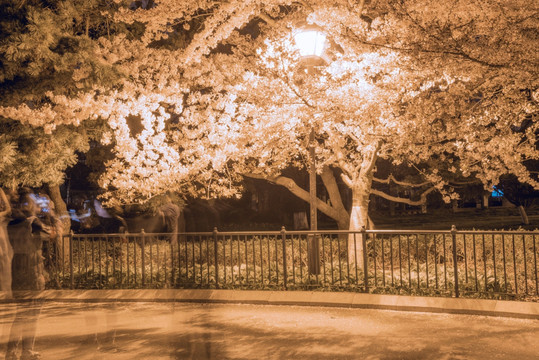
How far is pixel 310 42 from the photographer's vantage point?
1192 centimetres

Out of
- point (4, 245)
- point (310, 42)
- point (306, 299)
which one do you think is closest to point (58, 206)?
point (4, 245)

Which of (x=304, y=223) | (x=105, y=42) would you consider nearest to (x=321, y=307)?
(x=105, y=42)

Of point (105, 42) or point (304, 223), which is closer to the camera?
point (105, 42)

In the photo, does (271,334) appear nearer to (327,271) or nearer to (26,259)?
(327,271)

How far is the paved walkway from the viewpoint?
7.36m

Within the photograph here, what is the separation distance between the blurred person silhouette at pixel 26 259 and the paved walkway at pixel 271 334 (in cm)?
20

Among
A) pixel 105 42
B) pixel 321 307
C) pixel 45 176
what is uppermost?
pixel 105 42

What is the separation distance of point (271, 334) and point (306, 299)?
2.30 meters

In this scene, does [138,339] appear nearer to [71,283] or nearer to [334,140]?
[71,283]

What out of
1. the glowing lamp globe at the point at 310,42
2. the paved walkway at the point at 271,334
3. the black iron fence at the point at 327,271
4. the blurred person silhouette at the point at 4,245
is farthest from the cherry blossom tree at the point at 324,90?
the paved walkway at the point at 271,334

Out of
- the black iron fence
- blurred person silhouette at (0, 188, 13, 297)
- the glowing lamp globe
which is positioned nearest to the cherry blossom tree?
the glowing lamp globe

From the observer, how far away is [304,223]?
38750mm

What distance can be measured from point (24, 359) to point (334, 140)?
29.5 feet

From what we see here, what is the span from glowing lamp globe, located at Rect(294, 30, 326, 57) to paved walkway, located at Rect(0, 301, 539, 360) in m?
4.76
